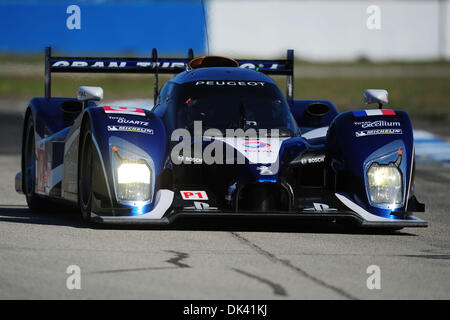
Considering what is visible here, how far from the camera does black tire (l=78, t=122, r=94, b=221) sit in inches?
355

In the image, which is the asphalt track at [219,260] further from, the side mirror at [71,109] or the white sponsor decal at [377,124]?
the side mirror at [71,109]

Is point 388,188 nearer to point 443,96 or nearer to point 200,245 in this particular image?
point 200,245

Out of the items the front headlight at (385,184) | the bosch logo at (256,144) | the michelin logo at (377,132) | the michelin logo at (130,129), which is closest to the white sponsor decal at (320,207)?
the front headlight at (385,184)

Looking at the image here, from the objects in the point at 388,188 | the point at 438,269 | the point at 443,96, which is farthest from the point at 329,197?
the point at 443,96

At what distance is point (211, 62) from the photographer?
11.1 metres

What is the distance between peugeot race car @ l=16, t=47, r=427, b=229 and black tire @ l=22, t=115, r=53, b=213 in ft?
1.46

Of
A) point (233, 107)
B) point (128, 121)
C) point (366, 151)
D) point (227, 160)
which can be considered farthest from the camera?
point (233, 107)

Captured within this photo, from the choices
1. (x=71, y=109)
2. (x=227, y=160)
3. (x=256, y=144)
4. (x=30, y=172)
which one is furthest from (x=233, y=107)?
(x=30, y=172)

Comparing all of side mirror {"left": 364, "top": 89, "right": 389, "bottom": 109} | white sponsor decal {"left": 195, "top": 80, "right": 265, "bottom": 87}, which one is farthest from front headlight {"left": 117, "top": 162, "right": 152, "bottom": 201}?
side mirror {"left": 364, "top": 89, "right": 389, "bottom": 109}

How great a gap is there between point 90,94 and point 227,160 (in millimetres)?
1795

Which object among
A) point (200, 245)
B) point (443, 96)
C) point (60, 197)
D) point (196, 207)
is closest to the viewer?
point (200, 245)

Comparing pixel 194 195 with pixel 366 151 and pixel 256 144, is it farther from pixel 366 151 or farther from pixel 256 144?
pixel 366 151

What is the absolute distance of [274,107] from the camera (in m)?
9.99
